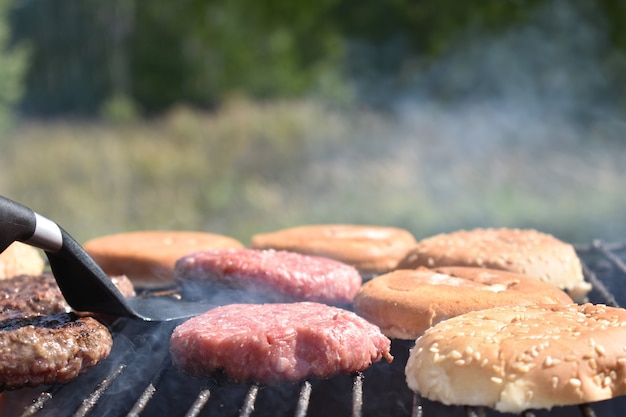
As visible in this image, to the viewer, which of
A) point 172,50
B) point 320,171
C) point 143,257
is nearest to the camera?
point 143,257

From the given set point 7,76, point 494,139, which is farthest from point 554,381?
point 7,76

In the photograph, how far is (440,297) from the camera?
3.21 metres

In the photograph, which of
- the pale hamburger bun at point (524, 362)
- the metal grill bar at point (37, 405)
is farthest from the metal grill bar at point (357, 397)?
the metal grill bar at point (37, 405)

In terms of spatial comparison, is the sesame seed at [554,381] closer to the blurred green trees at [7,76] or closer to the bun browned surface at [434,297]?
the bun browned surface at [434,297]

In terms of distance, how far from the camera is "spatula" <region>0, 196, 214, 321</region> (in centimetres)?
253

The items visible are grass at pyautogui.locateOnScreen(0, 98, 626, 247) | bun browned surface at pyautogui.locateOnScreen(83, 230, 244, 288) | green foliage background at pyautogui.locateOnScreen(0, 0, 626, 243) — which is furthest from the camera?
green foliage background at pyautogui.locateOnScreen(0, 0, 626, 243)

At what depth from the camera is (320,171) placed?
10.4 metres

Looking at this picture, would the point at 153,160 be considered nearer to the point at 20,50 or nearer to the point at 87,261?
the point at 20,50

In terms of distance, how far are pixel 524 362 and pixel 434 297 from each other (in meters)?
0.80

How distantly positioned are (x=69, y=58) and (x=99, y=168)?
472 cm

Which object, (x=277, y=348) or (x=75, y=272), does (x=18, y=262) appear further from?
(x=277, y=348)

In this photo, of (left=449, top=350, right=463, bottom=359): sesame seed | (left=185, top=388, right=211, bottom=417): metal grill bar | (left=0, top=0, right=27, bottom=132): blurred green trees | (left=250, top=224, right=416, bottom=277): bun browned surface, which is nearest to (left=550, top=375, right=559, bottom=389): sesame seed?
(left=449, top=350, right=463, bottom=359): sesame seed

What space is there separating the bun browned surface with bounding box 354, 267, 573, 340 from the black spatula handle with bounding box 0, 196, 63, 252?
1412mm

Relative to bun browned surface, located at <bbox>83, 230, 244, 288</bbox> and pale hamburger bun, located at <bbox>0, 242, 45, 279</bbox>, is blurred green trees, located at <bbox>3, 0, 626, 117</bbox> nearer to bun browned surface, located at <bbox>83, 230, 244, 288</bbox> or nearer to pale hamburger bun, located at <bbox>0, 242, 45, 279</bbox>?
bun browned surface, located at <bbox>83, 230, 244, 288</bbox>
